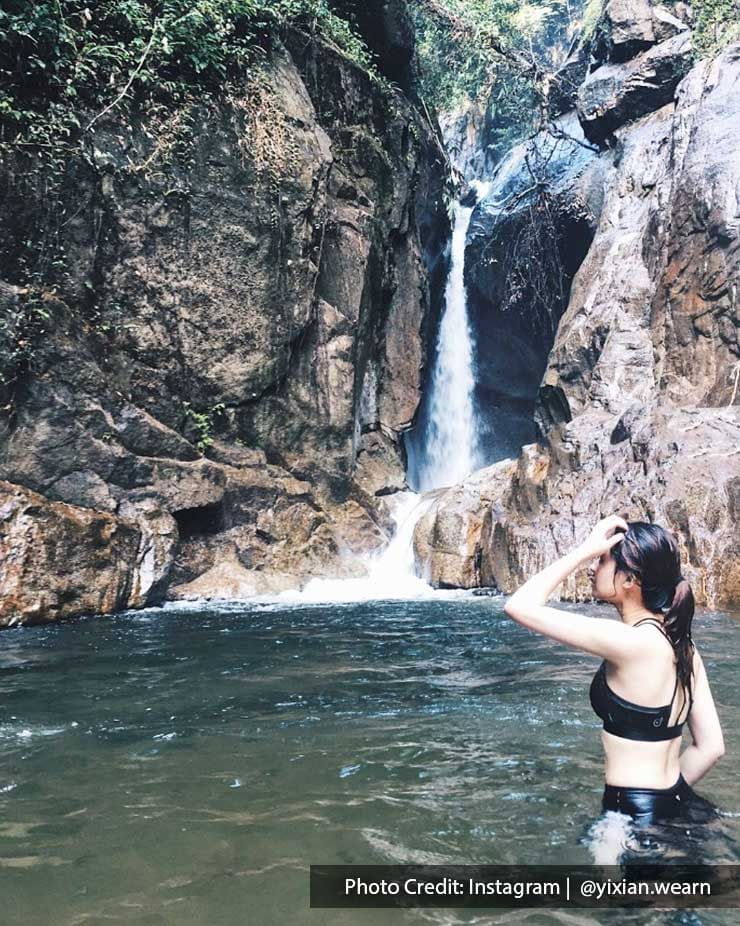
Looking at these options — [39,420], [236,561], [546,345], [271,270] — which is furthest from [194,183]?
[546,345]

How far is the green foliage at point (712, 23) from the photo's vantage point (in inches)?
637

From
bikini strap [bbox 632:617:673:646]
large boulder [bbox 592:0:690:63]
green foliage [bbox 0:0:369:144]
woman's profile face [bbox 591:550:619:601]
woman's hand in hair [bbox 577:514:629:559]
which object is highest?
large boulder [bbox 592:0:690:63]

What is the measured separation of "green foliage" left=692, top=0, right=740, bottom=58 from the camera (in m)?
16.2

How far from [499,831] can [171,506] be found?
9.75m

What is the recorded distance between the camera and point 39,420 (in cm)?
1070

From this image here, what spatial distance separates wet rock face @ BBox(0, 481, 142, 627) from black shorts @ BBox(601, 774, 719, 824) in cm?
813

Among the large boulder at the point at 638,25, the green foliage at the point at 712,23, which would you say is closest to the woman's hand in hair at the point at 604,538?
the green foliage at the point at 712,23

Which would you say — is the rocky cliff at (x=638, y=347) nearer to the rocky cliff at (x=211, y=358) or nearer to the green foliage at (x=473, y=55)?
the green foliage at (x=473, y=55)

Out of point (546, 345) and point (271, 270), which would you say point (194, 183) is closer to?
point (271, 270)

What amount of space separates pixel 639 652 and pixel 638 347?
41.2ft

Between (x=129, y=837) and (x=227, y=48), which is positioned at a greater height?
(x=227, y=48)

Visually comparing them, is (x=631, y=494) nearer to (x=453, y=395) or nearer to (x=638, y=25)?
(x=453, y=395)
